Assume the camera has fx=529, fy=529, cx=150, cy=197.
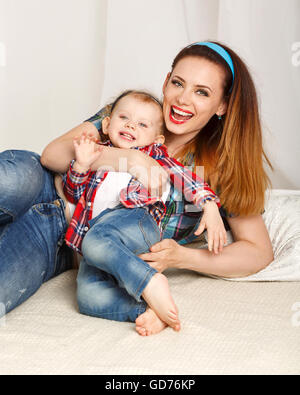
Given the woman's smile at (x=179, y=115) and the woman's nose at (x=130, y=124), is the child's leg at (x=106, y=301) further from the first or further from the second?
the woman's smile at (x=179, y=115)

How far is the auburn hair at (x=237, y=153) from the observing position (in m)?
1.67

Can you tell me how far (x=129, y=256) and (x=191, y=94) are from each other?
0.63 metres

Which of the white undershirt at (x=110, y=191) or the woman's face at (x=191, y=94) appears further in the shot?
the woman's face at (x=191, y=94)

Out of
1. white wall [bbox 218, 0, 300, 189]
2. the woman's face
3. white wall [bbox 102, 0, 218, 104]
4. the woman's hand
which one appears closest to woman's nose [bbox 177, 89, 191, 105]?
the woman's face

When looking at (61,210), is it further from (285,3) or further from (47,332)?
(285,3)

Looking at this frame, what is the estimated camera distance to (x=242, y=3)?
7.25ft

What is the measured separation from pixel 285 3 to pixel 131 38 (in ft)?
2.42

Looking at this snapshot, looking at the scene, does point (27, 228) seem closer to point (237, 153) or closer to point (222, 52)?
point (237, 153)

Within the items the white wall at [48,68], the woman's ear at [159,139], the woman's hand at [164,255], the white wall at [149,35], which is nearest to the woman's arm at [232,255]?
the woman's hand at [164,255]

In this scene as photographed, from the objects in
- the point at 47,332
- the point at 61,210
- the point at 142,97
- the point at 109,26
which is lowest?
the point at 47,332

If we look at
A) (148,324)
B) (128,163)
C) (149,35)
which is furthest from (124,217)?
(149,35)

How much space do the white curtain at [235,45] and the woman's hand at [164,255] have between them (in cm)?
94

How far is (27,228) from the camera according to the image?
154cm
